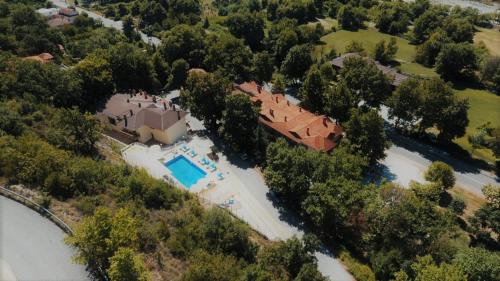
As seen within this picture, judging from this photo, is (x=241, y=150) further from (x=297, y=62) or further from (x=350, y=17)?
(x=350, y=17)

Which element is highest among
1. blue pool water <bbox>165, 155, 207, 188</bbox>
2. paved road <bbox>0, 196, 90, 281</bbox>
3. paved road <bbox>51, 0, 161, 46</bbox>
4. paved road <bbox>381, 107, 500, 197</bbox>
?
paved road <bbox>0, 196, 90, 281</bbox>

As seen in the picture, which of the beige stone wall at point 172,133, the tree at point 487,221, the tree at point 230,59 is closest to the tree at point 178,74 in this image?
the tree at point 230,59

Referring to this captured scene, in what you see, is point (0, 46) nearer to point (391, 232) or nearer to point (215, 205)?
point (215, 205)

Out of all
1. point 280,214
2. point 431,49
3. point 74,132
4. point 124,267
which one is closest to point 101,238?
point 124,267

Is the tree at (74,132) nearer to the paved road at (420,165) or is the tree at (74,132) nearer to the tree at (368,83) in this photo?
the tree at (368,83)

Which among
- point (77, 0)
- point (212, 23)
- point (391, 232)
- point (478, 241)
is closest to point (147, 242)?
point (391, 232)

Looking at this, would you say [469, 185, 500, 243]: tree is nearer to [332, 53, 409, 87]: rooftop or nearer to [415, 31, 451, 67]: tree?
[332, 53, 409, 87]: rooftop

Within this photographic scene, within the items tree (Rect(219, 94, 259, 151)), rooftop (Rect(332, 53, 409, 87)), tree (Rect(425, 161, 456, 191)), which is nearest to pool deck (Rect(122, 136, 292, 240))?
tree (Rect(219, 94, 259, 151))
